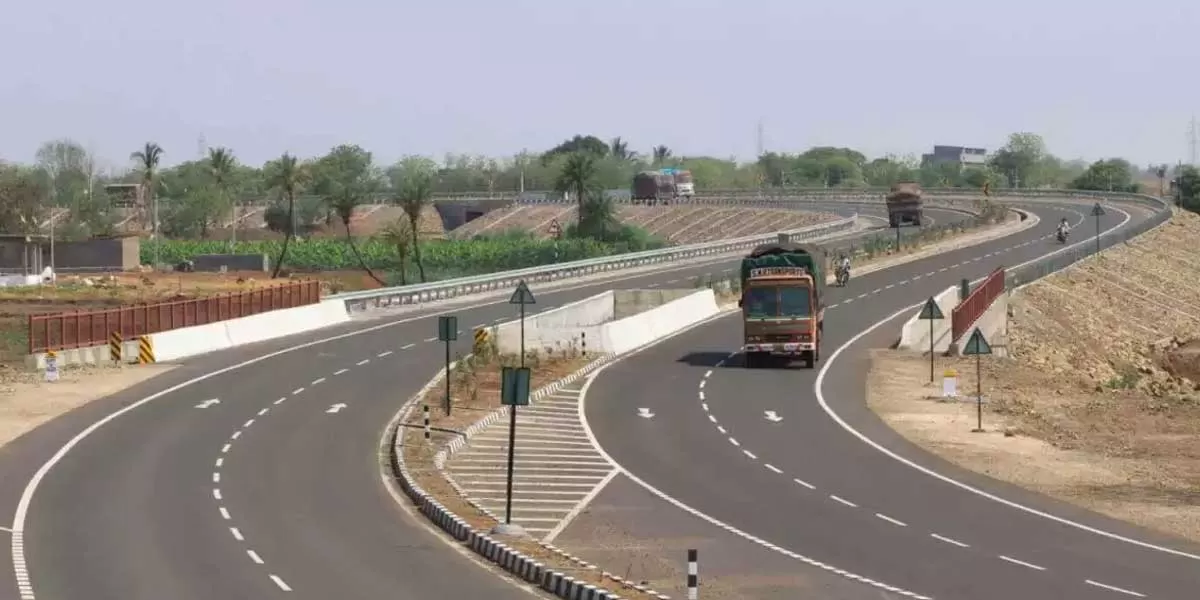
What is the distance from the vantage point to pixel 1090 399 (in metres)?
57.4

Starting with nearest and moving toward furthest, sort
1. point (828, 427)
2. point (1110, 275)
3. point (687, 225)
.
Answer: point (828, 427) → point (1110, 275) → point (687, 225)

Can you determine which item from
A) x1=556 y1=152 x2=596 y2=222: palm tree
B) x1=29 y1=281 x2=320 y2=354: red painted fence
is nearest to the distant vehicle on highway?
x1=556 y1=152 x2=596 y2=222: palm tree

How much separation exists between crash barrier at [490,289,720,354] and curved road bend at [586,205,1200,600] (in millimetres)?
1952

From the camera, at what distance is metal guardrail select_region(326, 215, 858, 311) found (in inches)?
3123

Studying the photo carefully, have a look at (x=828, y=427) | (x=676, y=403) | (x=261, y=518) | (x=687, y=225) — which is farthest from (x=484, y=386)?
(x=687, y=225)

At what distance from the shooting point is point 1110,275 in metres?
98.9

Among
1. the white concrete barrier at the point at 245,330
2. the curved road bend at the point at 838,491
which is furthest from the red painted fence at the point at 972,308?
the white concrete barrier at the point at 245,330

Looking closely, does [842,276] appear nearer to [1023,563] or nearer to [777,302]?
[777,302]

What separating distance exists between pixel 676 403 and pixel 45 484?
19910mm

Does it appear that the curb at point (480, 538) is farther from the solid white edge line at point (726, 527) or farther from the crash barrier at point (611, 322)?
the crash barrier at point (611, 322)

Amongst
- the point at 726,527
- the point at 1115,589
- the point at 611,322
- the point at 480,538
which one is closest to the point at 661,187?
the point at 611,322

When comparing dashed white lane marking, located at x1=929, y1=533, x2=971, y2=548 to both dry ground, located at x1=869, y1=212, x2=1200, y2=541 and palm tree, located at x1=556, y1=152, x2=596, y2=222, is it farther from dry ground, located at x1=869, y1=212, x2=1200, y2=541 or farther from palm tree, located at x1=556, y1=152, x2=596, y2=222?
palm tree, located at x1=556, y1=152, x2=596, y2=222

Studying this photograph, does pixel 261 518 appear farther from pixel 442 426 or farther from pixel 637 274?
pixel 637 274

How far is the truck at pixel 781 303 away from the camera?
55.3 metres
